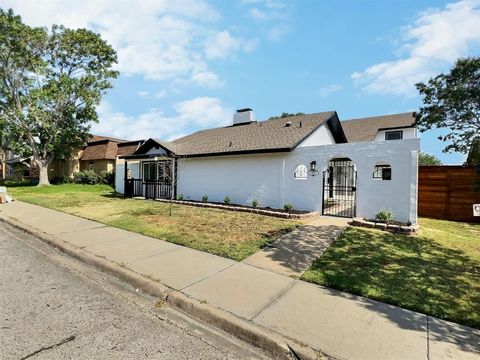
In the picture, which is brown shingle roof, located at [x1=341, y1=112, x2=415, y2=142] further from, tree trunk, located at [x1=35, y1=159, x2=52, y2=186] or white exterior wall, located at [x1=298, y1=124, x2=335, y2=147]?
→ tree trunk, located at [x1=35, y1=159, x2=52, y2=186]

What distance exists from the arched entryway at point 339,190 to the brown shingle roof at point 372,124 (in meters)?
8.16

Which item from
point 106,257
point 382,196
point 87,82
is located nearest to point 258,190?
point 382,196

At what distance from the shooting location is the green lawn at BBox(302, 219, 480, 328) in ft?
12.7

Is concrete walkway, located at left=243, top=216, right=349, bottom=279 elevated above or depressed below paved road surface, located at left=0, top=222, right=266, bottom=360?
above

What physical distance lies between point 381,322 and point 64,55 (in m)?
29.3

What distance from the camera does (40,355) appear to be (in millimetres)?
2715

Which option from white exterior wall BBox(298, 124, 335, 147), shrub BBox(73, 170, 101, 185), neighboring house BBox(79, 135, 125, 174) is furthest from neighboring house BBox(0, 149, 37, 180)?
white exterior wall BBox(298, 124, 335, 147)

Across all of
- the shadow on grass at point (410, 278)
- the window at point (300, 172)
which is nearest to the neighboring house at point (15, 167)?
the window at point (300, 172)

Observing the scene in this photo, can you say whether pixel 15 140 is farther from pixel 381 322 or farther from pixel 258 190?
pixel 381 322

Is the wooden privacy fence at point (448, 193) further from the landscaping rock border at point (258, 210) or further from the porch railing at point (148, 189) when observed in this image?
the porch railing at point (148, 189)

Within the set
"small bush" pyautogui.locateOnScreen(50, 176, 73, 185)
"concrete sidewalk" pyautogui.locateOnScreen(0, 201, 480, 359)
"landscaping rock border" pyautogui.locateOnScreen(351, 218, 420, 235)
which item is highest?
"small bush" pyautogui.locateOnScreen(50, 176, 73, 185)

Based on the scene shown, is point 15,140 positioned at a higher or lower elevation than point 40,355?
higher

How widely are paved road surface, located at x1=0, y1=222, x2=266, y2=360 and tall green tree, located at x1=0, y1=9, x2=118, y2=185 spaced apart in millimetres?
23178

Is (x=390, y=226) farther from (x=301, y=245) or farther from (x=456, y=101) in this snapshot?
(x=456, y=101)
